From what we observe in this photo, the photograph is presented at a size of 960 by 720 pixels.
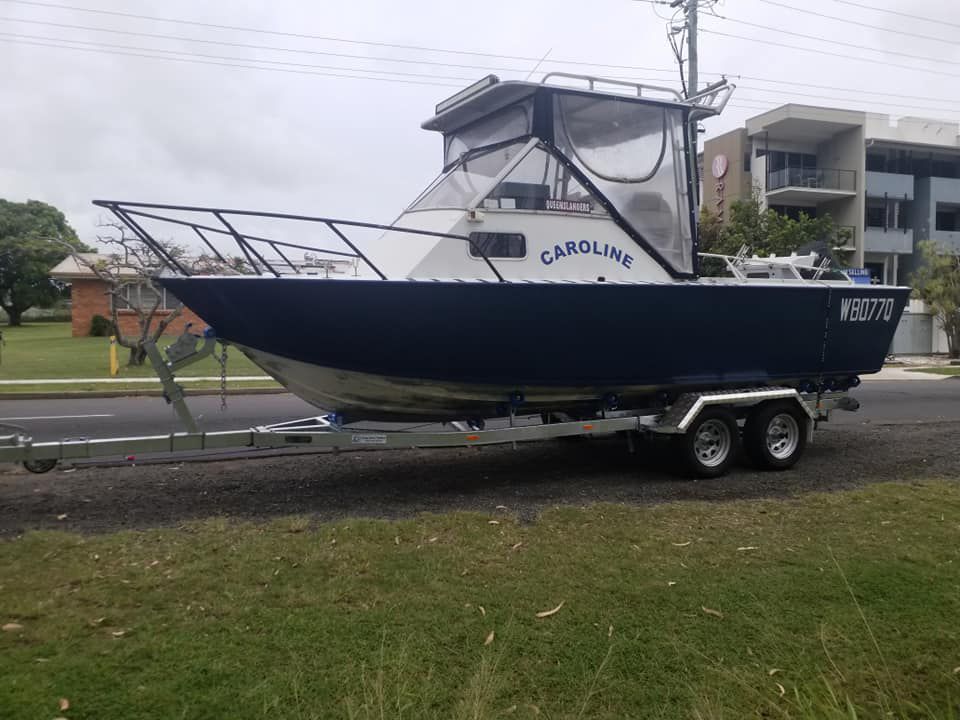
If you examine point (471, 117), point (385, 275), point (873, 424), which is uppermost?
point (471, 117)

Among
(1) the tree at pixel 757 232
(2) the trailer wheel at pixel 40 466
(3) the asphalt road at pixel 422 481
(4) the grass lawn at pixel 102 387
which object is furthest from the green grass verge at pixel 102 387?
(1) the tree at pixel 757 232

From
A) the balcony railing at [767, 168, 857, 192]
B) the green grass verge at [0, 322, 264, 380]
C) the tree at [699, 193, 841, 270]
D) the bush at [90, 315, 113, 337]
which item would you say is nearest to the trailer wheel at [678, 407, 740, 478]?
the green grass verge at [0, 322, 264, 380]

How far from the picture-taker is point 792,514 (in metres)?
5.77

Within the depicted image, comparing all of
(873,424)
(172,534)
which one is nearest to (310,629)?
(172,534)

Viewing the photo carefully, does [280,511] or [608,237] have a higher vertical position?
[608,237]

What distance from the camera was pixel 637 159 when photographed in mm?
7234

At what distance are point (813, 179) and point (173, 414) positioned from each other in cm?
3094

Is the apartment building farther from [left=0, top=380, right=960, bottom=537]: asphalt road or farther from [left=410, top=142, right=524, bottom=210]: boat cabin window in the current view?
[left=410, top=142, right=524, bottom=210]: boat cabin window

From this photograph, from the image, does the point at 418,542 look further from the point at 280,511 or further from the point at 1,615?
the point at 1,615

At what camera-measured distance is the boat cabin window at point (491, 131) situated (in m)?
6.89

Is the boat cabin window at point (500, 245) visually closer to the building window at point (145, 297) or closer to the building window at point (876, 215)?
the building window at point (145, 297)

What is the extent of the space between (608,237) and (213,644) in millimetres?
4900

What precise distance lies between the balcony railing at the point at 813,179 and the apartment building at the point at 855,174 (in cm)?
4

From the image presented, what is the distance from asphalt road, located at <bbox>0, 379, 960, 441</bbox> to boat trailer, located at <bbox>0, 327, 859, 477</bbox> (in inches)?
146
